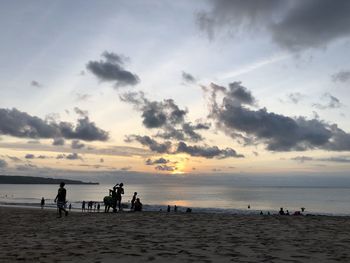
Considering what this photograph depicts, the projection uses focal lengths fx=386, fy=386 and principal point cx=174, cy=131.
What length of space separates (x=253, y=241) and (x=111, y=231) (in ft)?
20.1

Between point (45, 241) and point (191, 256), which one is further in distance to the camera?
point (45, 241)

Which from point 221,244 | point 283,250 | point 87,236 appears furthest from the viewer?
point 87,236

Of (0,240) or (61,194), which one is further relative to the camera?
(61,194)

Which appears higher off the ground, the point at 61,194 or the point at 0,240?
the point at 61,194

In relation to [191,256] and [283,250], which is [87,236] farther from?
[283,250]

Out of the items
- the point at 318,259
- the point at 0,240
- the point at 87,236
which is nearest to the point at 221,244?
the point at 318,259

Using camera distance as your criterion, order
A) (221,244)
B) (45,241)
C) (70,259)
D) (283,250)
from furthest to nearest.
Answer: (45,241) < (221,244) < (283,250) < (70,259)

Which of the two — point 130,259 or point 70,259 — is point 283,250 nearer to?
point 130,259

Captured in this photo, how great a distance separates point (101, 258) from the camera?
384 inches

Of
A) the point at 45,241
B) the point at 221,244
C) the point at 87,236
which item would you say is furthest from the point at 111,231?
the point at 221,244

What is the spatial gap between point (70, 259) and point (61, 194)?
652 inches

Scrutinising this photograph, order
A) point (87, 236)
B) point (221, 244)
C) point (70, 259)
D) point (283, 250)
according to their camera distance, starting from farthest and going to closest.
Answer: point (87, 236) → point (221, 244) → point (283, 250) → point (70, 259)

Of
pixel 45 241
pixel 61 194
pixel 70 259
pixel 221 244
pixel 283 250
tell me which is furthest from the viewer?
pixel 61 194

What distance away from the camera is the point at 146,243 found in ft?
40.4
